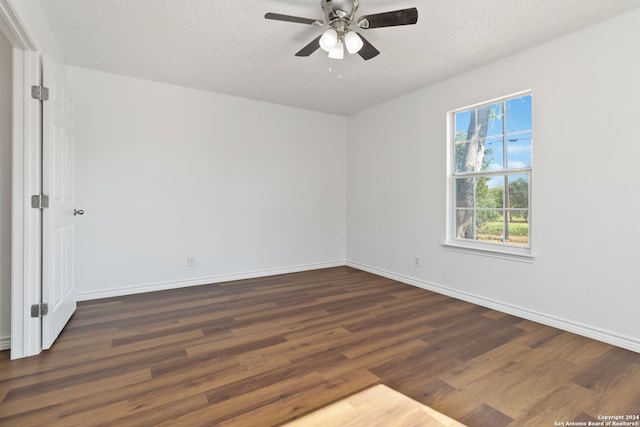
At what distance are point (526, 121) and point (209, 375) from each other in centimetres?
344

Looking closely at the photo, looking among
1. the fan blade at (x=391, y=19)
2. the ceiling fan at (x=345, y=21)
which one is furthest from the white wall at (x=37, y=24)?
the fan blade at (x=391, y=19)

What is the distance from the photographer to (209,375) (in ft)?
6.39

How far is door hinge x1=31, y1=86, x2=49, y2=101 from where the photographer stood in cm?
214

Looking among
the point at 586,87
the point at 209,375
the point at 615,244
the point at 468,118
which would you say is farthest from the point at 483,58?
the point at 209,375

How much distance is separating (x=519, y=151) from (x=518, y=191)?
390 mm

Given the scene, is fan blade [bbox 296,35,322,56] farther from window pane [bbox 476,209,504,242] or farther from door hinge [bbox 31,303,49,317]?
door hinge [bbox 31,303,49,317]

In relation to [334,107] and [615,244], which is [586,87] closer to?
[615,244]

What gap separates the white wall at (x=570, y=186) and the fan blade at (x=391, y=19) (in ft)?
5.34

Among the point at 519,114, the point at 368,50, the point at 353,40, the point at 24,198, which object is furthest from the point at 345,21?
the point at 24,198

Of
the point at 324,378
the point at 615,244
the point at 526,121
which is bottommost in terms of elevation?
the point at 324,378

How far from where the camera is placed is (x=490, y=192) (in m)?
3.34

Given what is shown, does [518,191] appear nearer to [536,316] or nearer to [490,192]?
[490,192]

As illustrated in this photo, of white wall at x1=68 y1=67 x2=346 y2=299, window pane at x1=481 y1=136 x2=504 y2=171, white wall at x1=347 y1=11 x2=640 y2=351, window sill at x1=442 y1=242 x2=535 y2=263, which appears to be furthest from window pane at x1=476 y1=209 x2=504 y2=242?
white wall at x1=68 y1=67 x2=346 y2=299

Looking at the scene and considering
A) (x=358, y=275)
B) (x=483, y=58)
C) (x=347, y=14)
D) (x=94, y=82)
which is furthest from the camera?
(x=358, y=275)
